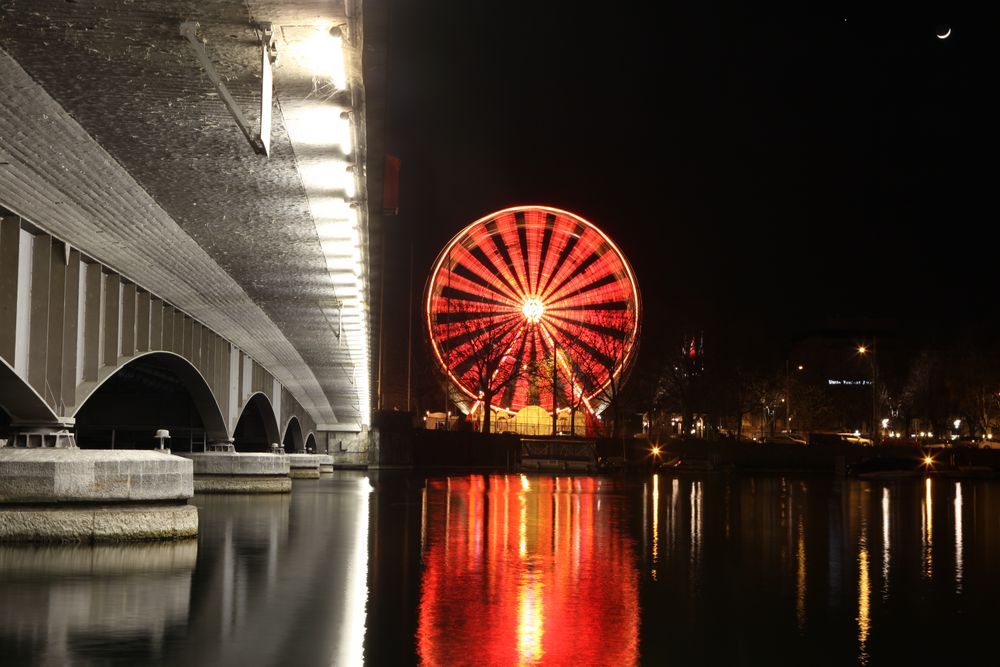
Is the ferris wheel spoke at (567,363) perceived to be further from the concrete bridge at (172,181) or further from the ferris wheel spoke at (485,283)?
the concrete bridge at (172,181)

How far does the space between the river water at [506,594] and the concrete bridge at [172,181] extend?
12.5 ft

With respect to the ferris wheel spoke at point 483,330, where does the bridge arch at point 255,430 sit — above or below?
below

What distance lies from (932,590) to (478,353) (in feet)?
193

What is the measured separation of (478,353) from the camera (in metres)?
72.1

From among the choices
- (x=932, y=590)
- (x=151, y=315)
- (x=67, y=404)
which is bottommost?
(x=932, y=590)

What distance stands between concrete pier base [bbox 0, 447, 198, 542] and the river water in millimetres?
645

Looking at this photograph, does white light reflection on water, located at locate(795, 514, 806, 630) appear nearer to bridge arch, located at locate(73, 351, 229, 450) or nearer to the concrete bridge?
the concrete bridge

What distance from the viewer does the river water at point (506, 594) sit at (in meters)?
9.22

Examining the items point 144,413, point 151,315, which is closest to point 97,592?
point 151,315

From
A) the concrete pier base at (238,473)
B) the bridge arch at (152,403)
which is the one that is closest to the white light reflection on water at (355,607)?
the concrete pier base at (238,473)

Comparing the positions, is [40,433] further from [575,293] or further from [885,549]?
[575,293]

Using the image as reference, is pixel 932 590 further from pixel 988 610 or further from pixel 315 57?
pixel 315 57

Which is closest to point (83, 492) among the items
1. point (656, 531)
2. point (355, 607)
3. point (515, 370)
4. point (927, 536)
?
point (355, 607)

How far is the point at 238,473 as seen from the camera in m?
34.8
